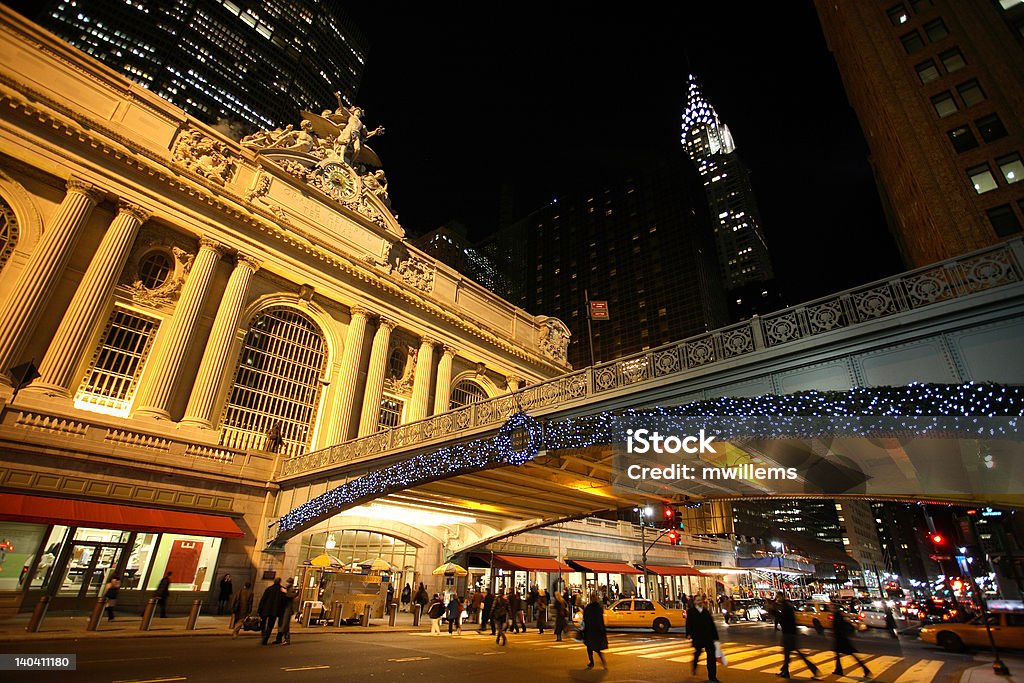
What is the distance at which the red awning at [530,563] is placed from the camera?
91.1ft

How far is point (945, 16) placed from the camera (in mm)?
31297

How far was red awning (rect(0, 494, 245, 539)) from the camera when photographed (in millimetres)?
14930

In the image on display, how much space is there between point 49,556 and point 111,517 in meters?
2.38

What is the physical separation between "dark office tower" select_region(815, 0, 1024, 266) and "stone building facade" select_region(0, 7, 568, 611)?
3358 centimetres

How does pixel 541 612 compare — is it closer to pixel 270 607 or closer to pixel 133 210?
pixel 270 607

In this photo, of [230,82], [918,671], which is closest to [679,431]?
[918,671]

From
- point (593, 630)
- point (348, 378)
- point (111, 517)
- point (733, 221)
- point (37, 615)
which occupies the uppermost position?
point (733, 221)

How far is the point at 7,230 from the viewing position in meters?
21.2

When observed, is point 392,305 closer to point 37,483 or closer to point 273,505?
point 273,505

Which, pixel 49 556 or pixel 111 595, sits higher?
pixel 49 556

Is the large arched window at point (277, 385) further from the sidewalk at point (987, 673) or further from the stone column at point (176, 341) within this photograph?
→ the sidewalk at point (987, 673)

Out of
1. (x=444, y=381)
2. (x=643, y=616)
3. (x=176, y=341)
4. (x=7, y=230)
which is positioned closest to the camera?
(x=7, y=230)

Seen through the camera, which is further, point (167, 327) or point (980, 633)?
point (167, 327)

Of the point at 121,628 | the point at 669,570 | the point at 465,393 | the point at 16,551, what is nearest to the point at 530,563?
the point at 465,393
